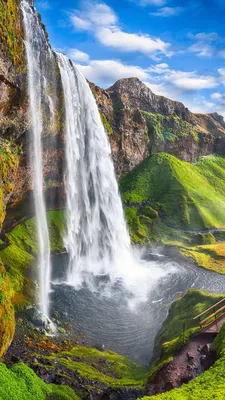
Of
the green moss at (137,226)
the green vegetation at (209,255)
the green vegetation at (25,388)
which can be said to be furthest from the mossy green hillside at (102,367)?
the green moss at (137,226)

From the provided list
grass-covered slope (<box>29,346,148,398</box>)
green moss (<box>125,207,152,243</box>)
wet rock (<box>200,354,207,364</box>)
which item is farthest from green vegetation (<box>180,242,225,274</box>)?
wet rock (<box>200,354,207,364</box>)

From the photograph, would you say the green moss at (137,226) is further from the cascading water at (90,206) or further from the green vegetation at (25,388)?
the green vegetation at (25,388)

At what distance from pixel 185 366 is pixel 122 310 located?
14.8 metres

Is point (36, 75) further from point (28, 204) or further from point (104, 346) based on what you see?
point (104, 346)

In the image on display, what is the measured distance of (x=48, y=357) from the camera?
775 inches

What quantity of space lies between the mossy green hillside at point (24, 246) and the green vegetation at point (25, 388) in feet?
42.8

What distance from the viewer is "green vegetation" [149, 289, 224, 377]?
55.6ft

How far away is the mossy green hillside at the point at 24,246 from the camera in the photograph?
30.5 metres

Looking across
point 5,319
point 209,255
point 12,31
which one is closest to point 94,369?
point 5,319

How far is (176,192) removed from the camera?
68062mm

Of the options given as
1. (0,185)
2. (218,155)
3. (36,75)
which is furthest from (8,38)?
(218,155)

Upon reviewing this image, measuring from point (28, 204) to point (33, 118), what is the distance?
1040cm

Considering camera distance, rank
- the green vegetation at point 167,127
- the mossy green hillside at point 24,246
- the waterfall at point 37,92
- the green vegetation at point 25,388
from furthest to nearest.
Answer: the green vegetation at point 167,127 → the mossy green hillside at point 24,246 → the waterfall at point 37,92 → the green vegetation at point 25,388

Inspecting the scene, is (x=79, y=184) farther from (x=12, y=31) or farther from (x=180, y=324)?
(x=180, y=324)
